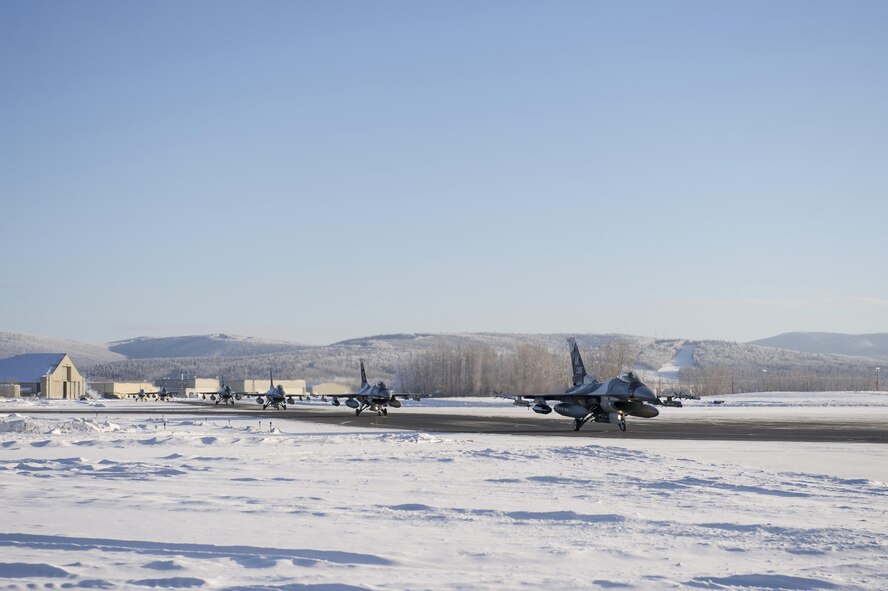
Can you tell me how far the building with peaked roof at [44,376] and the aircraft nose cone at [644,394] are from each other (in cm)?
11116

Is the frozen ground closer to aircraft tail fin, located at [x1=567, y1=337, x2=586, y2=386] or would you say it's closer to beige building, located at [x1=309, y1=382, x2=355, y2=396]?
aircraft tail fin, located at [x1=567, y1=337, x2=586, y2=386]

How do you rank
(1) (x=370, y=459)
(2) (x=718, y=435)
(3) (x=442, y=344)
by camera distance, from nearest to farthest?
1. (1) (x=370, y=459)
2. (2) (x=718, y=435)
3. (3) (x=442, y=344)

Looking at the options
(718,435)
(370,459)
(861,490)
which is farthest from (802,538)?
(718,435)

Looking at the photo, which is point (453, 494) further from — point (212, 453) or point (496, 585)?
point (212, 453)

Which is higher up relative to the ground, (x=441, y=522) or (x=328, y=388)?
(x=441, y=522)

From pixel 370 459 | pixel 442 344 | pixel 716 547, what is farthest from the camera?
pixel 442 344

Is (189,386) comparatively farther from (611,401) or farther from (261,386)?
(611,401)

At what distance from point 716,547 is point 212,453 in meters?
15.8

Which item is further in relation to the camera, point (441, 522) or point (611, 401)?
point (611, 401)

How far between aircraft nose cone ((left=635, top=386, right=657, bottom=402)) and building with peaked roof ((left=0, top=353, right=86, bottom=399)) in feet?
365

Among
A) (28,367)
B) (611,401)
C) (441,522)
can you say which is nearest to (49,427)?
(611,401)

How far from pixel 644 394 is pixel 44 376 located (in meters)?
113

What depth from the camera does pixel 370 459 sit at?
68.9 feet

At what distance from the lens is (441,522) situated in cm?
1167
